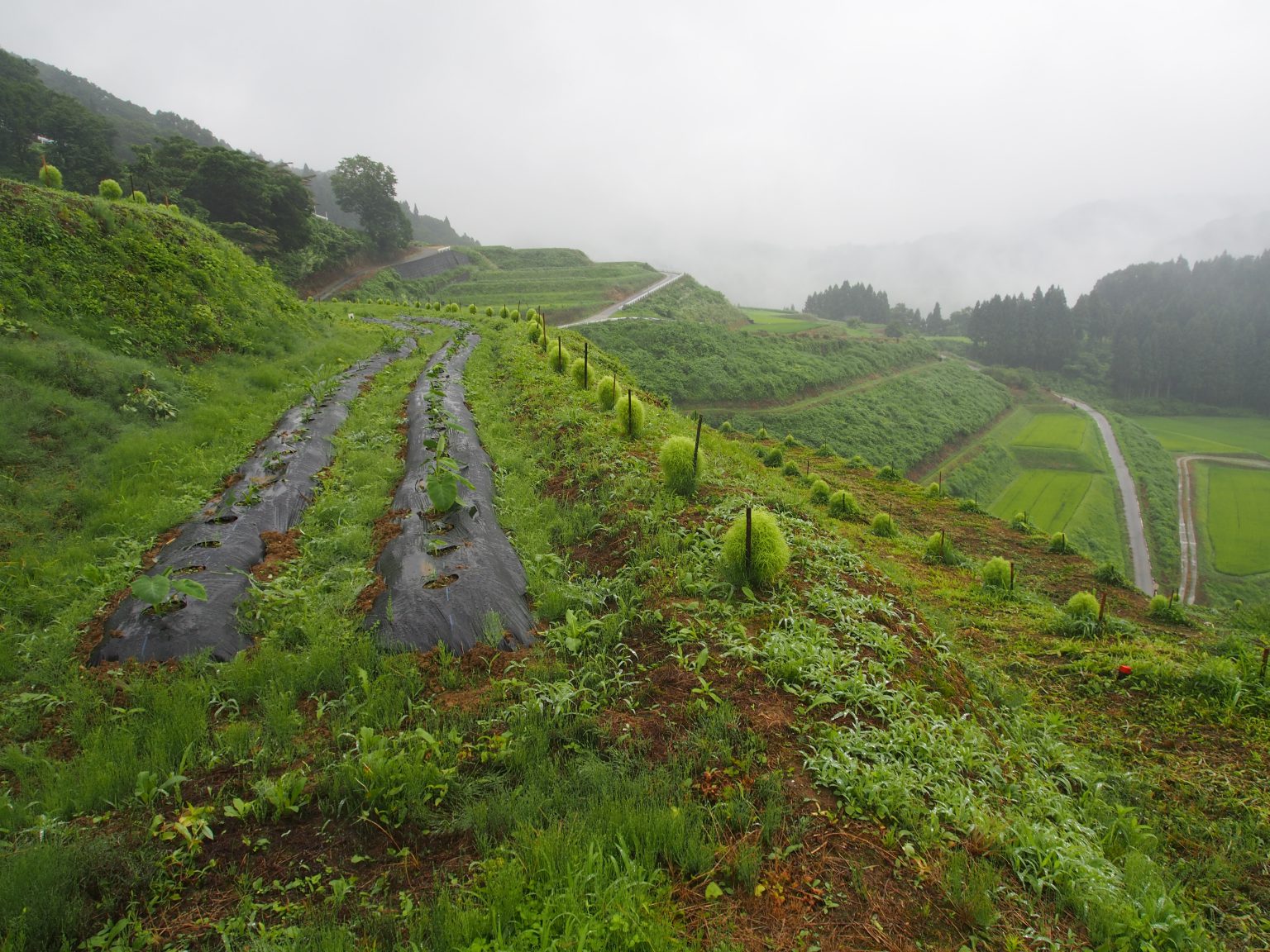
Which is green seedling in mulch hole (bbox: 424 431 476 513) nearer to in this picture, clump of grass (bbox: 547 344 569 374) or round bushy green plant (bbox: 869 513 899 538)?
clump of grass (bbox: 547 344 569 374)

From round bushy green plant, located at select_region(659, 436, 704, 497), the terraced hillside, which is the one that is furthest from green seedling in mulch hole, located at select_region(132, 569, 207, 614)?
round bushy green plant, located at select_region(659, 436, 704, 497)

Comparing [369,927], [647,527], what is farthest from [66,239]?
[369,927]

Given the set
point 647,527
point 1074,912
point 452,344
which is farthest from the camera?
point 452,344

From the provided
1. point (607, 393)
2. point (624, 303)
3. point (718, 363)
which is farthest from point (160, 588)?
point (624, 303)

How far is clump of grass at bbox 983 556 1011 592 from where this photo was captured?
1110 cm

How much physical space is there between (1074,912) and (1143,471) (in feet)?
178

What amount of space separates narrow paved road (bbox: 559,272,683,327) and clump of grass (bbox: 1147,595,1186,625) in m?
38.5

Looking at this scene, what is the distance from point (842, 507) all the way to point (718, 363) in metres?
27.8

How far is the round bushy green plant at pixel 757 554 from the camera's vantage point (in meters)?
5.44

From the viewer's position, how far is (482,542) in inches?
240

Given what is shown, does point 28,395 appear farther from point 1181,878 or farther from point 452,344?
point 1181,878

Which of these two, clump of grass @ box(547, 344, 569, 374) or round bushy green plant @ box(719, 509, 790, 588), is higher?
clump of grass @ box(547, 344, 569, 374)

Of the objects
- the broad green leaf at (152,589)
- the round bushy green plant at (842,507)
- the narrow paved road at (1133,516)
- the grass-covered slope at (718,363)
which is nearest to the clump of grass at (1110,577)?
the round bushy green plant at (842,507)

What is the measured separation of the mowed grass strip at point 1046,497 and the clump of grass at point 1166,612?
961 inches
